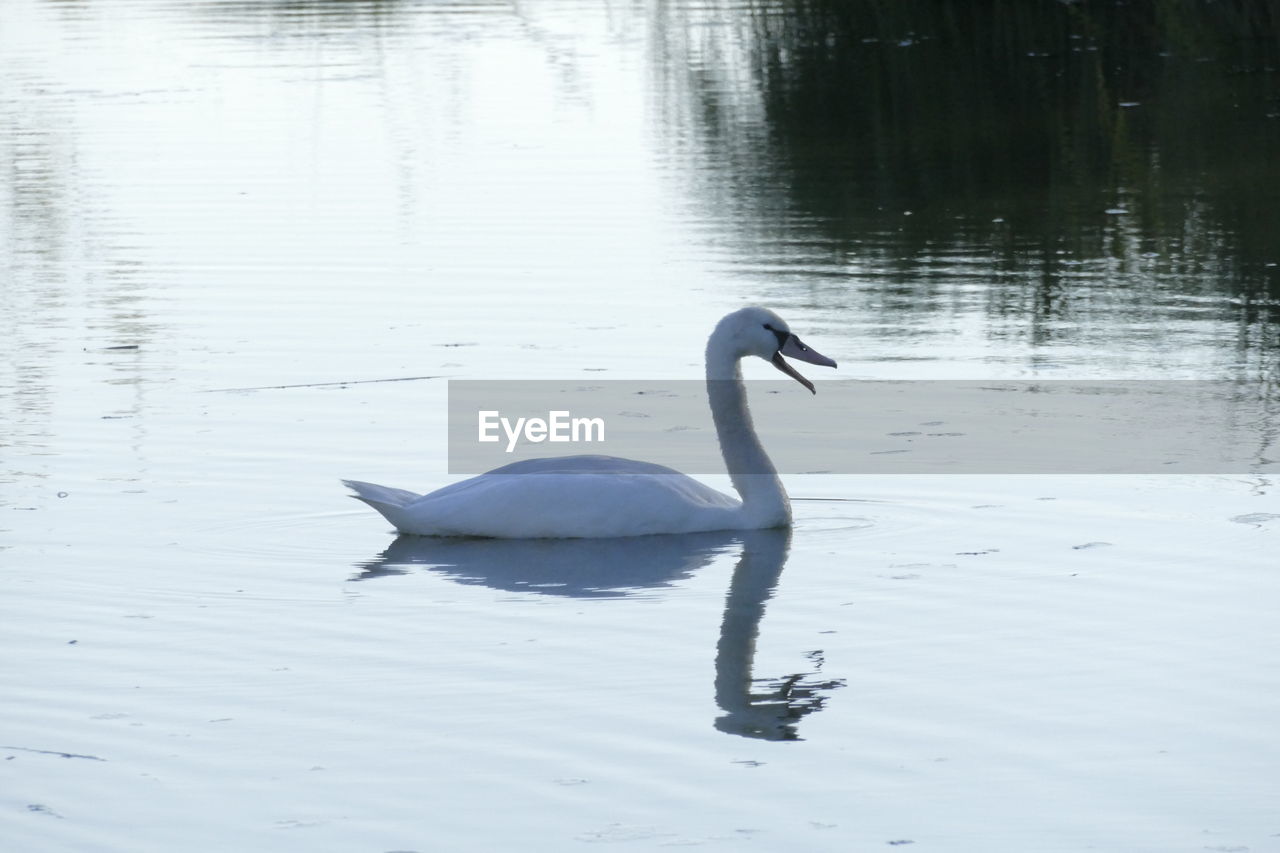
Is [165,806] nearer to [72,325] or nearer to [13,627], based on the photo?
[13,627]

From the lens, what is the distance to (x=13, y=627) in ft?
20.5

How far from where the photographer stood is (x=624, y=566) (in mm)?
7008

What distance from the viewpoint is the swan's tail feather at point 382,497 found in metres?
7.13

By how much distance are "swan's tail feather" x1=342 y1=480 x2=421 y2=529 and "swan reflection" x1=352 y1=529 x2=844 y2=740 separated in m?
0.13

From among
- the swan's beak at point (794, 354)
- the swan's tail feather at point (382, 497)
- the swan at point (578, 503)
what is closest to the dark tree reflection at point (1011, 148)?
the swan's beak at point (794, 354)

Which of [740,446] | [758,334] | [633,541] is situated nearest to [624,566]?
[633,541]

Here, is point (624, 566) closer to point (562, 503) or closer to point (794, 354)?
point (562, 503)

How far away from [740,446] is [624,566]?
2.68 ft

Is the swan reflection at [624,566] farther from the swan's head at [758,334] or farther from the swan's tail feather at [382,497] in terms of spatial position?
the swan's head at [758,334]

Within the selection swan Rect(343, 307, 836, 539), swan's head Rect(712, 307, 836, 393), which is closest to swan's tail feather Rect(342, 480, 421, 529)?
swan Rect(343, 307, 836, 539)

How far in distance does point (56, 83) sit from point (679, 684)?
19172 millimetres

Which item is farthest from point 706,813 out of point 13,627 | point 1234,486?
point 1234,486

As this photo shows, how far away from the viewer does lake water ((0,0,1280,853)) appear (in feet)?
16.0

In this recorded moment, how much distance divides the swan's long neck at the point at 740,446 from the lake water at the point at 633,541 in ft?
0.39
